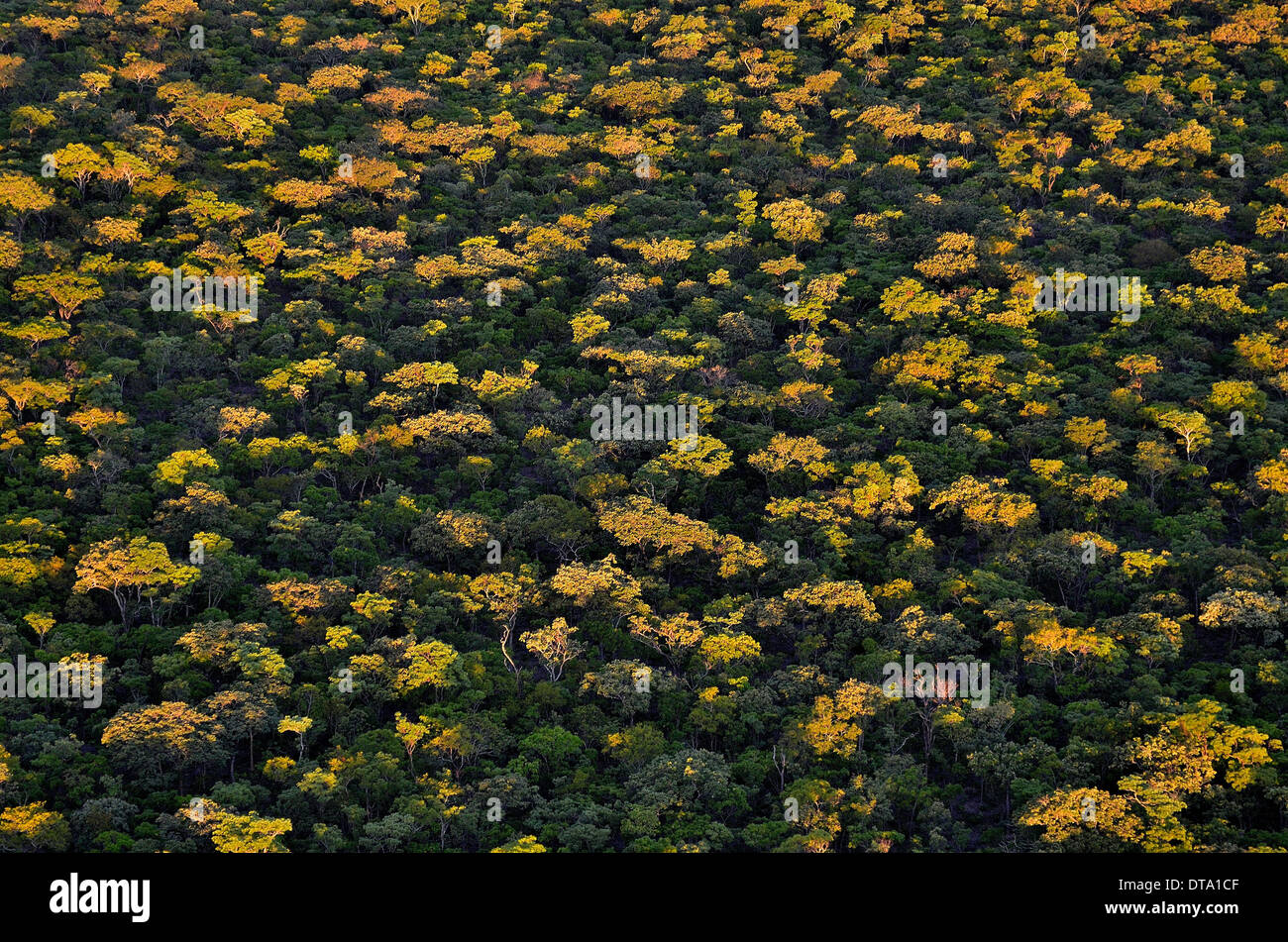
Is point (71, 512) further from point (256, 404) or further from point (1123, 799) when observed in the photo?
point (1123, 799)

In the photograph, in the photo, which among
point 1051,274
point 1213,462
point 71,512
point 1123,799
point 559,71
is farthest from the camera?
point 559,71

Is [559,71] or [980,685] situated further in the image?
[559,71]

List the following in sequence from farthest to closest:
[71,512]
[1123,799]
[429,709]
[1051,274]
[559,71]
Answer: [559,71], [1051,274], [71,512], [429,709], [1123,799]

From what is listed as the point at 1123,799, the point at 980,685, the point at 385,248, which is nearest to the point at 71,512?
the point at 385,248

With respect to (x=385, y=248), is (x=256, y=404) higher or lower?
lower

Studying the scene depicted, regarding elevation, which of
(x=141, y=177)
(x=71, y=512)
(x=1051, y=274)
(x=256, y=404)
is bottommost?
(x=71, y=512)
